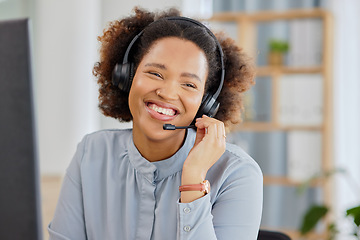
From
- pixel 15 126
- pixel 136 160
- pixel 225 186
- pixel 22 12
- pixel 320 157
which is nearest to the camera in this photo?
pixel 15 126

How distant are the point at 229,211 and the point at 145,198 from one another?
0.22 meters

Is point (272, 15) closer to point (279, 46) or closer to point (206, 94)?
point (279, 46)

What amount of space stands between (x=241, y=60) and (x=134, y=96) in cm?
33

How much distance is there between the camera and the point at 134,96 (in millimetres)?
1094

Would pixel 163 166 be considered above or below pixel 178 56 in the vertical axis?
below

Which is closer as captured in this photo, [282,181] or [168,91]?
[168,91]

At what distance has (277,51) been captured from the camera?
3.11 metres

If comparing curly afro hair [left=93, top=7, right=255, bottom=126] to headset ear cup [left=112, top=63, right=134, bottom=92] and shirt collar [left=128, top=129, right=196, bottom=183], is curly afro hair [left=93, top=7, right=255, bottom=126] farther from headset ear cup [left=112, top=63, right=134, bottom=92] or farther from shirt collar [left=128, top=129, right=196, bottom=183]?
shirt collar [left=128, top=129, right=196, bottom=183]

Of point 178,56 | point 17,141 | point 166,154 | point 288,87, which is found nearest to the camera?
point 17,141

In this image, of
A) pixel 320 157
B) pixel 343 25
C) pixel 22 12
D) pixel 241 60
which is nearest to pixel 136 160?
pixel 241 60

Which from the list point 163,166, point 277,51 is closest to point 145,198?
point 163,166

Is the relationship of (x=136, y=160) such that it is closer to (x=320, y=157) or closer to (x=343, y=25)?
(x=320, y=157)

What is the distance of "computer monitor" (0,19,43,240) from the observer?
3.04 ft

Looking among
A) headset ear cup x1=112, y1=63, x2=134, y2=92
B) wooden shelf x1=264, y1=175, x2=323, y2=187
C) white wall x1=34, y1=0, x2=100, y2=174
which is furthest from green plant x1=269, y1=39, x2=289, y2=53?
headset ear cup x1=112, y1=63, x2=134, y2=92
